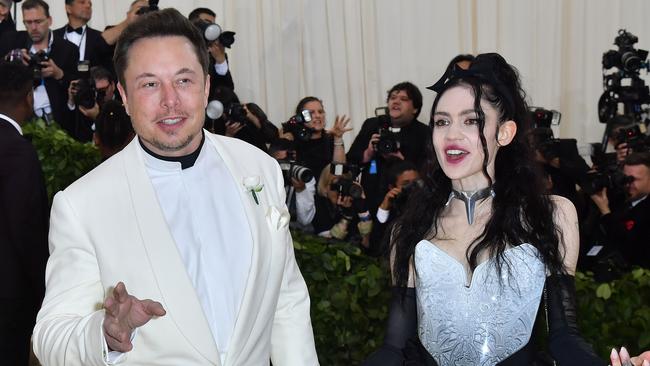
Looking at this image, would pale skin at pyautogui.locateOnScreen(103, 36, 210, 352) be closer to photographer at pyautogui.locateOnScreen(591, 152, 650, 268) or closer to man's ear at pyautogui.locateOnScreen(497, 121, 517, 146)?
man's ear at pyautogui.locateOnScreen(497, 121, 517, 146)

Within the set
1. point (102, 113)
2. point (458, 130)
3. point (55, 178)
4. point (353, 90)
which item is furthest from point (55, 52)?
point (458, 130)

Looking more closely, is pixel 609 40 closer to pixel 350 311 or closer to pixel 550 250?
pixel 350 311

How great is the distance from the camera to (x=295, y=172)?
20.9 ft

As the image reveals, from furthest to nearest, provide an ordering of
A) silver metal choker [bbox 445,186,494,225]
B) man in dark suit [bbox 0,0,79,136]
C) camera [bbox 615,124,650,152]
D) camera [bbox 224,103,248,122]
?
man in dark suit [bbox 0,0,79,136] < camera [bbox 224,103,248,122] < camera [bbox 615,124,650,152] < silver metal choker [bbox 445,186,494,225]

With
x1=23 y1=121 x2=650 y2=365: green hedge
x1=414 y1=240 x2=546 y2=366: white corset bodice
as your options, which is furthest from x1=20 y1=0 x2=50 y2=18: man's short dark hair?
x1=414 y1=240 x2=546 y2=366: white corset bodice

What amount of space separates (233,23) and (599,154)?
18.2ft

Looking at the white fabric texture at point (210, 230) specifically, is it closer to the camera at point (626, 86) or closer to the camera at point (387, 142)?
the camera at point (387, 142)

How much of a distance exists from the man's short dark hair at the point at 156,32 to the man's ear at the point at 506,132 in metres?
0.97

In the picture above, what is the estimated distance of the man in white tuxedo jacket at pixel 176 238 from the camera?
8.65ft

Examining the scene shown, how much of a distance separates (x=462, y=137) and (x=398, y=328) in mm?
626

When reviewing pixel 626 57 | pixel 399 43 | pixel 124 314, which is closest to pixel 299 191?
pixel 626 57

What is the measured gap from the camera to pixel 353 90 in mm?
11531

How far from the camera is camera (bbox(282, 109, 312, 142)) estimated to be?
7.27 meters

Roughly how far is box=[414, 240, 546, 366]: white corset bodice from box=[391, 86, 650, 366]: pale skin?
6 centimetres
